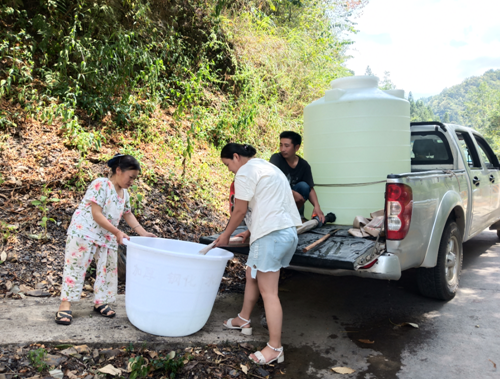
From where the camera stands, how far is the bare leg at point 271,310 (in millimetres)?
2873

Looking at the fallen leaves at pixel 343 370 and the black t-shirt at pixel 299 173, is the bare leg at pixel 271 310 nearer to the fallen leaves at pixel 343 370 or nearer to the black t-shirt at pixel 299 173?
the fallen leaves at pixel 343 370

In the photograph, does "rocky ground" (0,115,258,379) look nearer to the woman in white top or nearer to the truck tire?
the woman in white top

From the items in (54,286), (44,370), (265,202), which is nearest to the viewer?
(44,370)

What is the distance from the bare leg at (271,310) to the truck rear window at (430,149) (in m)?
3.10

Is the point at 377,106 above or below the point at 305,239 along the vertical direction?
above

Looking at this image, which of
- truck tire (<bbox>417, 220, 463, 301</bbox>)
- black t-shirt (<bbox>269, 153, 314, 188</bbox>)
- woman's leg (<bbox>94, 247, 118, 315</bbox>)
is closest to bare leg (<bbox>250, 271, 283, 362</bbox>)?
woman's leg (<bbox>94, 247, 118, 315</bbox>)

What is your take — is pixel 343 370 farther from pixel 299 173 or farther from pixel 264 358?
pixel 299 173

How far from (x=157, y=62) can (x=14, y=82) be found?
2.03 m

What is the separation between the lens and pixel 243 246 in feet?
11.3

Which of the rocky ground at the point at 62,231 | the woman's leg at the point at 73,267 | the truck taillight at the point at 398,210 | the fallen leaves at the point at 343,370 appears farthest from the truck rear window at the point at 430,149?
the woman's leg at the point at 73,267

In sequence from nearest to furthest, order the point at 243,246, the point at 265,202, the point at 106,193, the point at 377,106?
the point at 265,202, the point at 106,193, the point at 243,246, the point at 377,106

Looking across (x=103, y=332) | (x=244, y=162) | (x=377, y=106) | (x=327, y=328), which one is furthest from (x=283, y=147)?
(x=103, y=332)

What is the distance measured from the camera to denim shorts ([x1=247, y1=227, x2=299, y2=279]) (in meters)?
2.87

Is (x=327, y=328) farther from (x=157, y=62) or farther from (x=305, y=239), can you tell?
(x=157, y=62)
